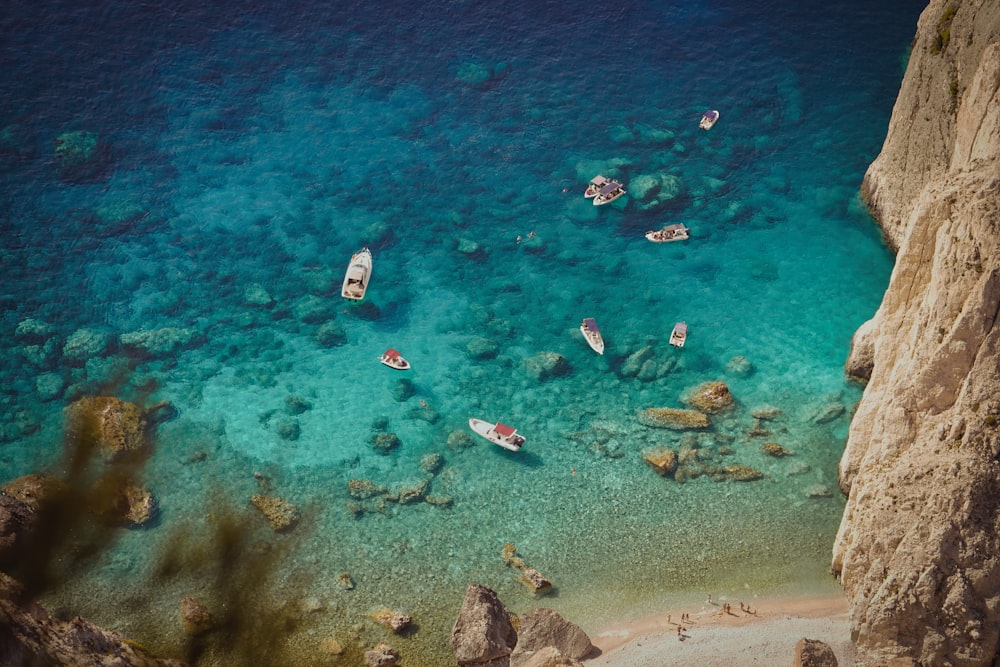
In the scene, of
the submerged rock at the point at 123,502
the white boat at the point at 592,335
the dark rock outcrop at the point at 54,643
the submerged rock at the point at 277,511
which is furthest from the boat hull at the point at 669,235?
the dark rock outcrop at the point at 54,643

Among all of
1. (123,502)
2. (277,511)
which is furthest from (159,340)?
(277,511)

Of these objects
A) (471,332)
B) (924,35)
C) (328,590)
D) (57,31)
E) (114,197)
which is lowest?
(328,590)

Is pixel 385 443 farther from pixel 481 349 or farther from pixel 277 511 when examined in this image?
pixel 481 349

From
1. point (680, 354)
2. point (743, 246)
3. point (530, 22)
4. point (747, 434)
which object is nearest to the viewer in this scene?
point (747, 434)

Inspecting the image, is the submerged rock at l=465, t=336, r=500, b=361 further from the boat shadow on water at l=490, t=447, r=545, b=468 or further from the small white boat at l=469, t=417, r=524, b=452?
the boat shadow on water at l=490, t=447, r=545, b=468

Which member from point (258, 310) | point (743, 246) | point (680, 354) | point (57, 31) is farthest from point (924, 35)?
point (57, 31)

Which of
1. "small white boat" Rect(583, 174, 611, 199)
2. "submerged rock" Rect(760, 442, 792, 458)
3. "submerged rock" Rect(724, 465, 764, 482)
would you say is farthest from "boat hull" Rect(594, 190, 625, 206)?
"submerged rock" Rect(724, 465, 764, 482)

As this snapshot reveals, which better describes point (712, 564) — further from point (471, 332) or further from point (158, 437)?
point (158, 437)
